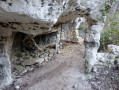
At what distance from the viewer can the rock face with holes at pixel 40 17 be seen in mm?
1359

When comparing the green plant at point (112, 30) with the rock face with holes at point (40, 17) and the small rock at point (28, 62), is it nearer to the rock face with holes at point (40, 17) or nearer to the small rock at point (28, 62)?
the rock face with holes at point (40, 17)

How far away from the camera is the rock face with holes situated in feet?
4.46

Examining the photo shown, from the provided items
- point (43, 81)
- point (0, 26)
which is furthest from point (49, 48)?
point (0, 26)

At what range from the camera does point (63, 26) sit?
5848 millimetres

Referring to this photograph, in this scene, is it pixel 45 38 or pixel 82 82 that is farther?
pixel 45 38

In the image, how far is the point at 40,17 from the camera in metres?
1.49

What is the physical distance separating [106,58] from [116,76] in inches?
26.7

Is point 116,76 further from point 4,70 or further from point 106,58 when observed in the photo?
point 4,70

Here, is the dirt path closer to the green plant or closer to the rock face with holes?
the rock face with holes

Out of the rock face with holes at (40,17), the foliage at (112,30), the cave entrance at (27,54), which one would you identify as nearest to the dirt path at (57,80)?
the rock face with holes at (40,17)

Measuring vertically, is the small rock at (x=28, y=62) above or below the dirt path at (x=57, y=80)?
above

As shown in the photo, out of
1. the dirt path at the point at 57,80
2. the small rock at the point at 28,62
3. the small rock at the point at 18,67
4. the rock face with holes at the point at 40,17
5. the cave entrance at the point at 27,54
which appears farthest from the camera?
the small rock at the point at 28,62

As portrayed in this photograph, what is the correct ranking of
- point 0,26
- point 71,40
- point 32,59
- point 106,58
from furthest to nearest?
point 71,40
point 32,59
point 106,58
point 0,26

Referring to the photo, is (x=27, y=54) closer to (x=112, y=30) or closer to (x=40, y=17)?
(x=40, y=17)
